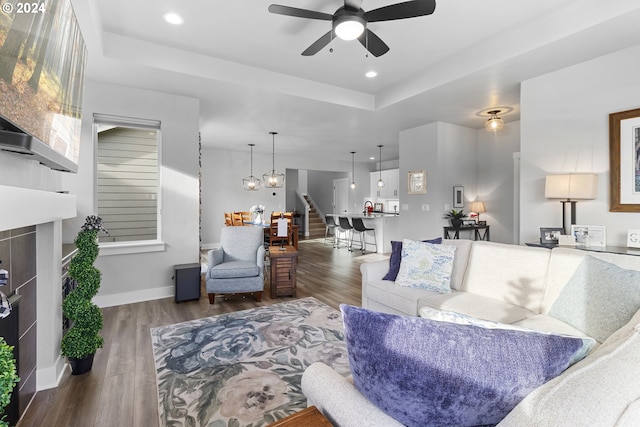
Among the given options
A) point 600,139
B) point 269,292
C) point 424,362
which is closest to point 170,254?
point 269,292

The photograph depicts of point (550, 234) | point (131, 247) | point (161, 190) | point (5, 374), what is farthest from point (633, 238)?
point (131, 247)

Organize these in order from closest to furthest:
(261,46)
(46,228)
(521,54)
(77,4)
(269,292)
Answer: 1. (46,228)
2. (77,4)
3. (521,54)
4. (261,46)
5. (269,292)

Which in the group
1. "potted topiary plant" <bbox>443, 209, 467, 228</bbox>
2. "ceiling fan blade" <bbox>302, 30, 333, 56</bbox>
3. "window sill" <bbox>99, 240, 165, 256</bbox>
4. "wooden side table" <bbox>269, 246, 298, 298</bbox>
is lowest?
"wooden side table" <bbox>269, 246, 298, 298</bbox>

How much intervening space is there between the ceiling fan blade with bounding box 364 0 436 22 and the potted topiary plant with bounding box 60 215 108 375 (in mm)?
2642

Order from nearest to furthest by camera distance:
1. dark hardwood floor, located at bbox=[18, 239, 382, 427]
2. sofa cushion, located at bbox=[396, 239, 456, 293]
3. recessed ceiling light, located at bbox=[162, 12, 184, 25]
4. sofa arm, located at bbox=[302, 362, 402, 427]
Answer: sofa arm, located at bbox=[302, 362, 402, 427] < dark hardwood floor, located at bbox=[18, 239, 382, 427] < sofa cushion, located at bbox=[396, 239, 456, 293] < recessed ceiling light, located at bbox=[162, 12, 184, 25]

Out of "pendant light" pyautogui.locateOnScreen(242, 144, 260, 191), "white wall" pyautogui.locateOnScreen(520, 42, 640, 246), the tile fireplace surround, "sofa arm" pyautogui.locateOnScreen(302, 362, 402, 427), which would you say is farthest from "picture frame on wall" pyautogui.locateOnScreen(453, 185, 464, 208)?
the tile fireplace surround

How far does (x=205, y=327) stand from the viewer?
3.07m

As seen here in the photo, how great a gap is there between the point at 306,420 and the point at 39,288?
216cm

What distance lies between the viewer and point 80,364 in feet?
7.36

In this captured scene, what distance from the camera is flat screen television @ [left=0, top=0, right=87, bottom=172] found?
99cm

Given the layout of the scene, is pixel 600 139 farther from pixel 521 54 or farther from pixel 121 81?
pixel 121 81

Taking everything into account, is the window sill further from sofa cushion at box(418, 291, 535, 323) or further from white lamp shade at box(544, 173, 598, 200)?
white lamp shade at box(544, 173, 598, 200)

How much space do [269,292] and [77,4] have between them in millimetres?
3519

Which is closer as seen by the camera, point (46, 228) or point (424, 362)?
point (424, 362)
